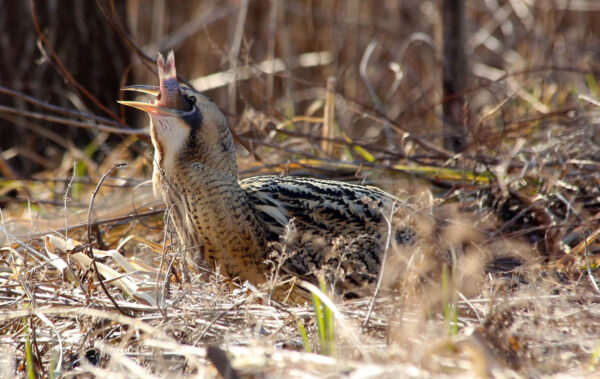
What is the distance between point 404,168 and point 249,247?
3.75ft

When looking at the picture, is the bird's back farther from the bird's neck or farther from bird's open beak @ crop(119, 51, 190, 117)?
bird's open beak @ crop(119, 51, 190, 117)

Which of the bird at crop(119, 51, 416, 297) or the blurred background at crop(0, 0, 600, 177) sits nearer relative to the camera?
the bird at crop(119, 51, 416, 297)

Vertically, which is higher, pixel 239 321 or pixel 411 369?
pixel 411 369

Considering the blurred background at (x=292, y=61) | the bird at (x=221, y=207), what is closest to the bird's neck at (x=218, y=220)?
the bird at (x=221, y=207)

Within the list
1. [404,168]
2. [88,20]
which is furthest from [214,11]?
[404,168]

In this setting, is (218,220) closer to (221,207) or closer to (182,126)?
(221,207)

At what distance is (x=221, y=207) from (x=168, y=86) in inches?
17.2

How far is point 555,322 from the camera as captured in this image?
66.0 inches

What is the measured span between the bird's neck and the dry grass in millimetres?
103

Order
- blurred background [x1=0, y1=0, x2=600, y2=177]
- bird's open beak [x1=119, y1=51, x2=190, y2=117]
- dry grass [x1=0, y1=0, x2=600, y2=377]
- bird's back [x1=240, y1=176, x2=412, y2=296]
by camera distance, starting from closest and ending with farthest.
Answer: dry grass [x1=0, y1=0, x2=600, y2=377]
bird's open beak [x1=119, y1=51, x2=190, y2=117]
bird's back [x1=240, y1=176, x2=412, y2=296]
blurred background [x1=0, y1=0, x2=600, y2=177]

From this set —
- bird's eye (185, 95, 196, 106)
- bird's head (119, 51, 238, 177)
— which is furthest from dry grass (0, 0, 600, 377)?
bird's eye (185, 95, 196, 106)

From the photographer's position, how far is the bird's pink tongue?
2.20 m

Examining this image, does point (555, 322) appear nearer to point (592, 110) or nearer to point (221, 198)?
point (221, 198)

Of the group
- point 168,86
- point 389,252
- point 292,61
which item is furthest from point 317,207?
point 292,61
